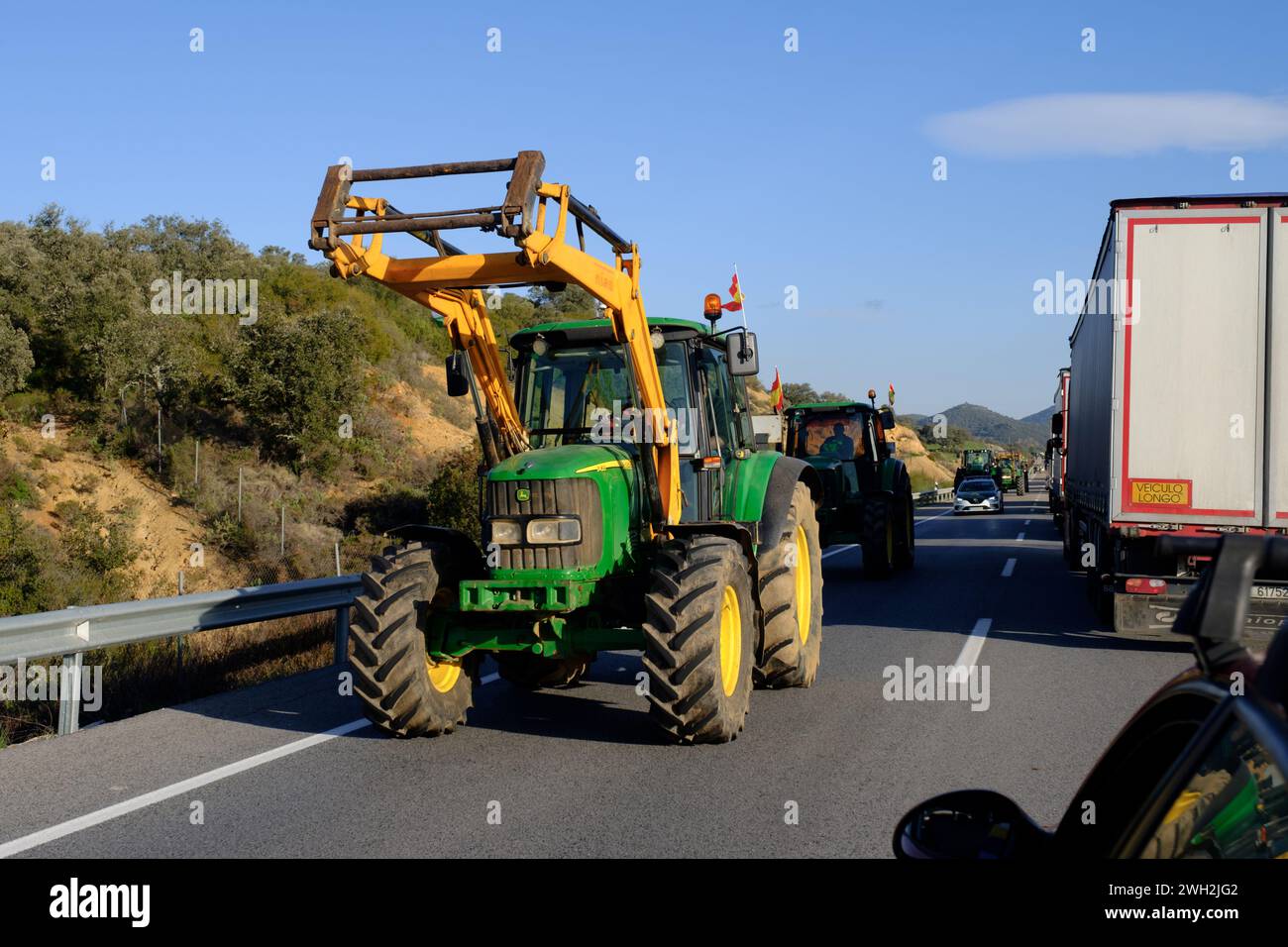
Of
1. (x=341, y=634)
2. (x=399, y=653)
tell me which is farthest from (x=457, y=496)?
(x=399, y=653)

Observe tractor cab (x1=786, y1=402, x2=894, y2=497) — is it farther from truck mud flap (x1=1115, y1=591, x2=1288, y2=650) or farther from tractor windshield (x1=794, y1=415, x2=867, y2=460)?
truck mud flap (x1=1115, y1=591, x2=1288, y2=650)

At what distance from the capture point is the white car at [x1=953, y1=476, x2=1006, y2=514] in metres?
43.3

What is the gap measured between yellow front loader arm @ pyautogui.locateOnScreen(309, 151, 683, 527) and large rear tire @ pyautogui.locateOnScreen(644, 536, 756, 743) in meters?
1.04

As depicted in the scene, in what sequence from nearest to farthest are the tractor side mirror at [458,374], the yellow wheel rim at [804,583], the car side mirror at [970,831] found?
the car side mirror at [970,831]
the tractor side mirror at [458,374]
the yellow wheel rim at [804,583]

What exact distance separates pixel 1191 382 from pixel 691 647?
685 centimetres

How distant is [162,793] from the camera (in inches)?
267

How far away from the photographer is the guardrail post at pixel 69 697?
8.48 meters

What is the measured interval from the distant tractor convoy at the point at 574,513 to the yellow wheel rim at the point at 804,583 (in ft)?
2.09

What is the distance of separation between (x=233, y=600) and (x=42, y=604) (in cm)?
956

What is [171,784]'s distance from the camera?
6992mm

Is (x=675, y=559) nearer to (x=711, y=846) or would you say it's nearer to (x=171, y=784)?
(x=711, y=846)

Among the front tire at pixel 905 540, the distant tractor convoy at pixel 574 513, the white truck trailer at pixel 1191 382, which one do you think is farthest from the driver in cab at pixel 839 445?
the distant tractor convoy at pixel 574 513

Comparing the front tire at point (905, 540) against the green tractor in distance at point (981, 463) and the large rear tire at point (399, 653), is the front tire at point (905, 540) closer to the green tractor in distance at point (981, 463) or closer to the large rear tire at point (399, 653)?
the large rear tire at point (399, 653)
